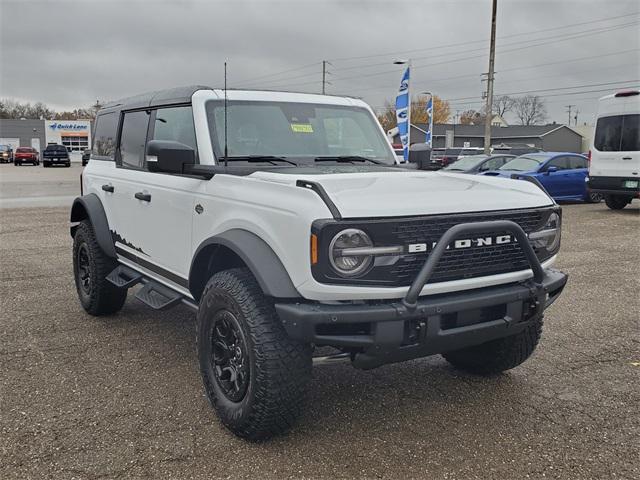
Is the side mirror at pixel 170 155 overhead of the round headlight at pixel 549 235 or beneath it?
overhead

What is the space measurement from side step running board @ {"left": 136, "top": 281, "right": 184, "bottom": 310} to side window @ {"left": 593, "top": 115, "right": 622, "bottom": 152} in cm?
1213

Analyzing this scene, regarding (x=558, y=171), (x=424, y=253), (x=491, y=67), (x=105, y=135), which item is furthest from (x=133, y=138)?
(x=491, y=67)

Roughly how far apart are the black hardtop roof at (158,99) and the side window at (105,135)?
0.31 ft

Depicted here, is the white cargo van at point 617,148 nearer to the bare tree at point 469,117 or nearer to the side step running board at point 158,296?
the side step running board at point 158,296

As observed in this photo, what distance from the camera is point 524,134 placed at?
70.8 m

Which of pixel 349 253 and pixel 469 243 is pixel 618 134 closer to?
pixel 469 243

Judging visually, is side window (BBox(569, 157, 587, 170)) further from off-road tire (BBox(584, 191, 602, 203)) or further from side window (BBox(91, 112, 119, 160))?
side window (BBox(91, 112, 119, 160))

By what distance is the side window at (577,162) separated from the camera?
50.5ft

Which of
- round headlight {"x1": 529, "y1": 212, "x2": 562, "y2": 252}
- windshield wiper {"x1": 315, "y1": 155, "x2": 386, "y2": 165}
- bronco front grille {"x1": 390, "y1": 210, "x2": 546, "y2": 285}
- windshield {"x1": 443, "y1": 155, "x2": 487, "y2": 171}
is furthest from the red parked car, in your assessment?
bronco front grille {"x1": 390, "y1": 210, "x2": 546, "y2": 285}

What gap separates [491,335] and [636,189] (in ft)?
38.3

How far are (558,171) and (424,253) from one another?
13542 millimetres

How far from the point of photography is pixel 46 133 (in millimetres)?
66750

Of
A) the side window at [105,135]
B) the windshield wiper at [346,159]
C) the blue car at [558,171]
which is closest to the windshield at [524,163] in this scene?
the blue car at [558,171]

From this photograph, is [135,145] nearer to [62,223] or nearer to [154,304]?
[154,304]
